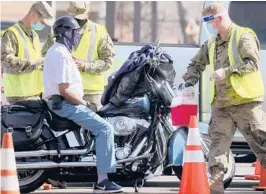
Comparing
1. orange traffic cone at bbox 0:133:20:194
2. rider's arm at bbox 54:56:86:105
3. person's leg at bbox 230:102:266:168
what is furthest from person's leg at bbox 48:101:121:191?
orange traffic cone at bbox 0:133:20:194

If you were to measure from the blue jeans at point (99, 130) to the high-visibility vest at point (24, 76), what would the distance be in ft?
3.49

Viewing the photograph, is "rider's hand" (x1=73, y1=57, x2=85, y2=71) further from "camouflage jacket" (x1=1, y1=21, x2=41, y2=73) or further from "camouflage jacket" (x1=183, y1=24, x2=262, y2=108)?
"camouflage jacket" (x1=183, y1=24, x2=262, y2=108)

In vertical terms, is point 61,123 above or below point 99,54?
below

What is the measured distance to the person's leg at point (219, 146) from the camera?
7.76 m

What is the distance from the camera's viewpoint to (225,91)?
25.7ft

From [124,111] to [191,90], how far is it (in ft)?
2.39

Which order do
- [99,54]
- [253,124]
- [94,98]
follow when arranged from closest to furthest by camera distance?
[253,124] → [99,54] → [94,98]

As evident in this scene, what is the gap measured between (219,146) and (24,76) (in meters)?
2.44

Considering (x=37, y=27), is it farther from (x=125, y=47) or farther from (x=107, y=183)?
(x=125, y=47)

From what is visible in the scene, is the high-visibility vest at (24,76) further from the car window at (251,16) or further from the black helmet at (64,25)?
the car window at (251,16)

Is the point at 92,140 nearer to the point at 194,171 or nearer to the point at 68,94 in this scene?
the point at 68,94

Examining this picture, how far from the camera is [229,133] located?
7863 millimetres

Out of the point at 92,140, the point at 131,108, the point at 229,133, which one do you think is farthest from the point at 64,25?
the point at 229,133

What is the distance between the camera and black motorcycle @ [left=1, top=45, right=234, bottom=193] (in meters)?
8.39
